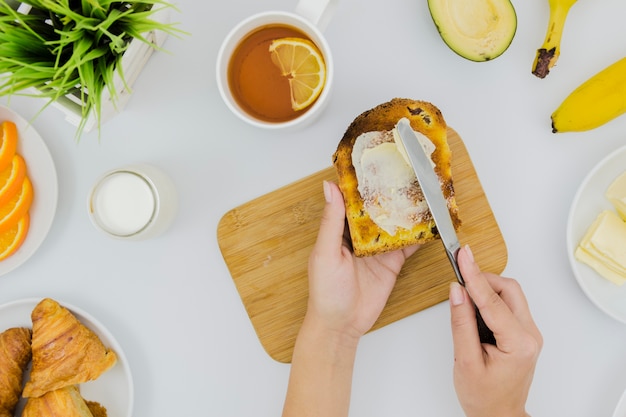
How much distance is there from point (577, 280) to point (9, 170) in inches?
43.6

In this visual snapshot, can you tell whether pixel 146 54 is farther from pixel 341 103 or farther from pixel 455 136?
pixel 455 136

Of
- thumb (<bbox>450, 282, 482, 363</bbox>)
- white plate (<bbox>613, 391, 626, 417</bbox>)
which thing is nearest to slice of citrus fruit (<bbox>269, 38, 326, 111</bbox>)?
thumb (<bbox>450, 282, 482, 363</bbox>)

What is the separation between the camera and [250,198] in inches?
45.7

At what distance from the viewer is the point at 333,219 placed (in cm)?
100

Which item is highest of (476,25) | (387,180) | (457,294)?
(476,25)

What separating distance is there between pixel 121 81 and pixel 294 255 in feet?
1.50

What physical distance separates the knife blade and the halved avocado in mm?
214

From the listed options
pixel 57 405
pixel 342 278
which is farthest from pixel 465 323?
pixel 57 405

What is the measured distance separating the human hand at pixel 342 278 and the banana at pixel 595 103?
1.26 feet

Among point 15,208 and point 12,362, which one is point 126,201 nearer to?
point 15,208

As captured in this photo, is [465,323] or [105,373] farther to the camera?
[105,373]

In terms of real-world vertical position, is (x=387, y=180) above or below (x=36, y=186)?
below

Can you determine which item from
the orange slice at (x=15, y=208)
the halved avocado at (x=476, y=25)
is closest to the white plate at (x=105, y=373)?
the orange slice at (x=15, y=208)

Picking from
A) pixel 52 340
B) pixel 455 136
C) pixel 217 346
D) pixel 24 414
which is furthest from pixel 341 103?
pixel 24 414
